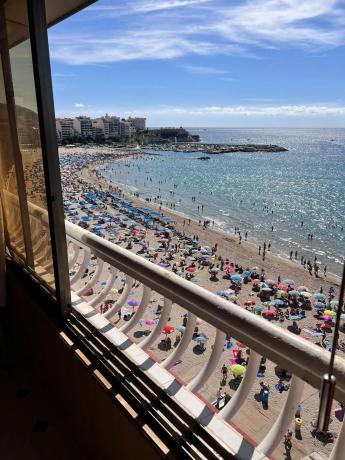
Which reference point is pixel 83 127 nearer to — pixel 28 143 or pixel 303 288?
pixel 303 288

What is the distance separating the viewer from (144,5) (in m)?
1.56

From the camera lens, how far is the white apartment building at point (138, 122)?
121m

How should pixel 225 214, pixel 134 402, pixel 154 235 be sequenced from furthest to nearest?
1. pixel 225 214
2. pixel 154 235
3. pixel 134 402

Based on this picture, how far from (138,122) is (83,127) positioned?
32.6 metres

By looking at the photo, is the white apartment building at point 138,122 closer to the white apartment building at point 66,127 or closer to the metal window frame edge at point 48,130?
the white apartment building at point 66,127

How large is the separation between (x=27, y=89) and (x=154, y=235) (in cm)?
2293

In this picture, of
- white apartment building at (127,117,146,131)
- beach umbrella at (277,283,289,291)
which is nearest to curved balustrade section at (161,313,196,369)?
beach umbrella at (277,283,289,291)

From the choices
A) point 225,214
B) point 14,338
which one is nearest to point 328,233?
point 225,214

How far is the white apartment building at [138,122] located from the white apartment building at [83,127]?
2482 centimetres

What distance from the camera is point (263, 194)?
47594 mm

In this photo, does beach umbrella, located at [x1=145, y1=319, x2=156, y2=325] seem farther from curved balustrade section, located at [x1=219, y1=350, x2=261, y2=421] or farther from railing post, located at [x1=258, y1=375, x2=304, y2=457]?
railing post, located at [x1=258, y1=375, x2=304, y2=457]

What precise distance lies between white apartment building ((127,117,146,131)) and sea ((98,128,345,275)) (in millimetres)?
40321

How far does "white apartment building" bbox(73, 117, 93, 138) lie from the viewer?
309ft

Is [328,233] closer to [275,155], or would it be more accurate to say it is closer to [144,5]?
[144,5]
